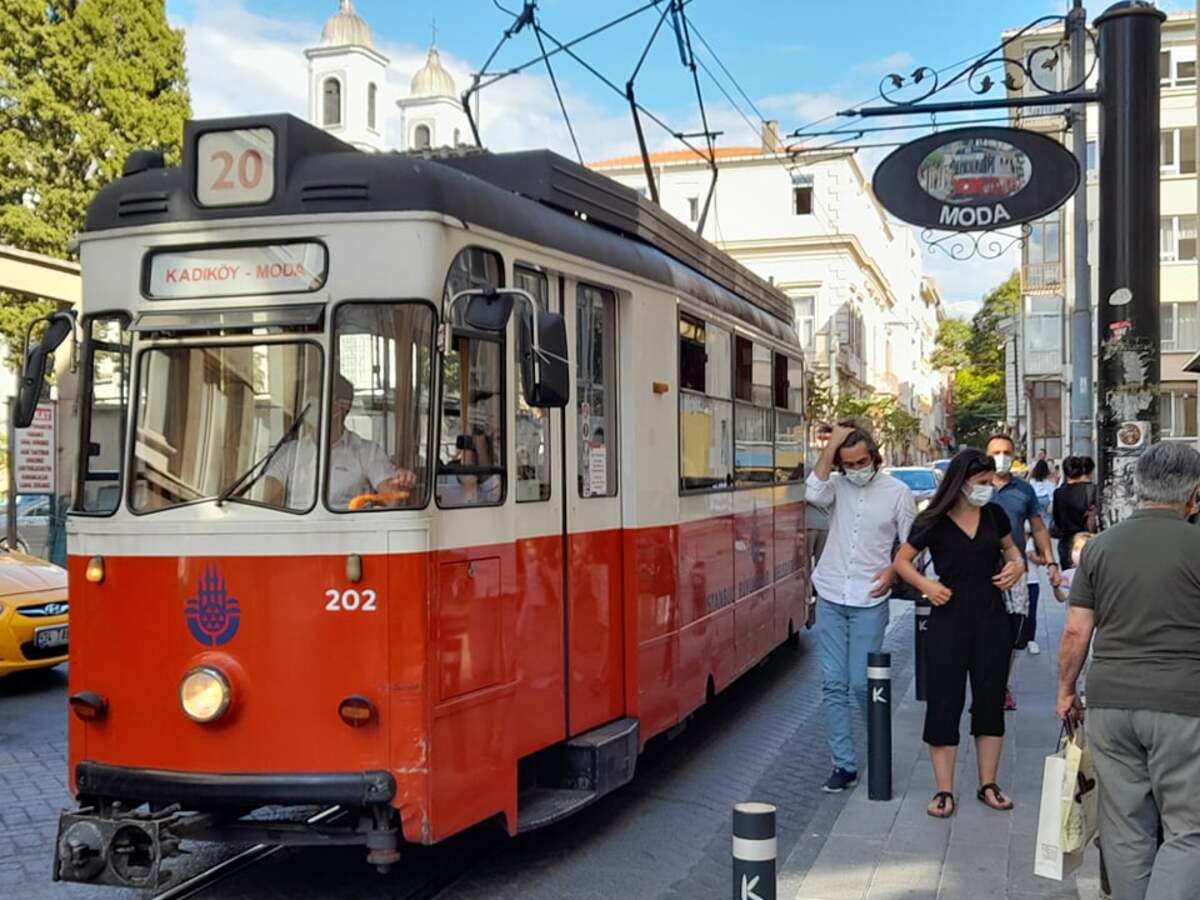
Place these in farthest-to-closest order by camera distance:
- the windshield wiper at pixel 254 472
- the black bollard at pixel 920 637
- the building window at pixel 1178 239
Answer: the building window at pixel 1178 239 → the black bollard at pixel 920 637 → the windshield wiper at pixel 254 472

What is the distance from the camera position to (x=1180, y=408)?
138 feet

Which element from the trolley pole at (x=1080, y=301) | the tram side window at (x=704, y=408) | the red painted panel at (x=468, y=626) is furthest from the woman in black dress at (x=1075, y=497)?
the red painted panel at (x=468, y=626)

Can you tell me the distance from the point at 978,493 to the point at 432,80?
7898 cm

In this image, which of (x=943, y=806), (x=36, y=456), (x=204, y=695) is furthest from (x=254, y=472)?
(x=36, y=456)

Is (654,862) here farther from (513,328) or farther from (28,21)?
(28,21)

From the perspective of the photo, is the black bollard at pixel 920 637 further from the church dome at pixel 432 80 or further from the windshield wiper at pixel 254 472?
the church dome at pixel 432 80

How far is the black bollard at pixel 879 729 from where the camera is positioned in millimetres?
6957

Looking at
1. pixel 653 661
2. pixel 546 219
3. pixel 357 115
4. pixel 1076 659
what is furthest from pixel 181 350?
pixel 357 115

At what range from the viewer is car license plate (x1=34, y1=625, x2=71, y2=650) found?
10500mm

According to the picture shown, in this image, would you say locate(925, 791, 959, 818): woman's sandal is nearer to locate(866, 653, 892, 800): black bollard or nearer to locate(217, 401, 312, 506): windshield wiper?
locate(866, 653, 892, 800): black bollard

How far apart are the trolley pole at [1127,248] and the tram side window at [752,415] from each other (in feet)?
9.11

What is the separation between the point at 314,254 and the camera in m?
5.21

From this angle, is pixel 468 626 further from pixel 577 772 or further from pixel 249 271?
pixel 249 271

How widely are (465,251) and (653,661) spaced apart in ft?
8.84
